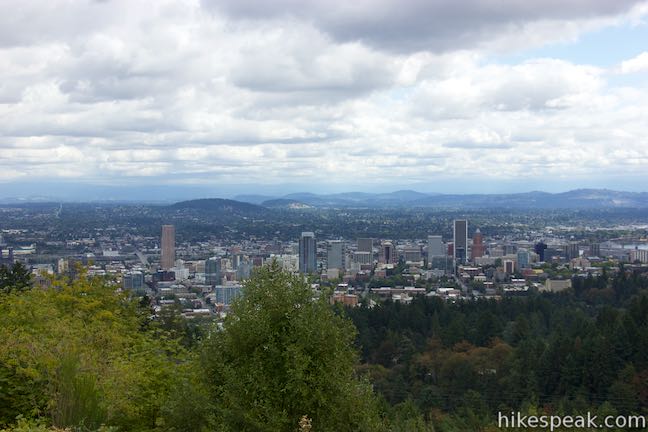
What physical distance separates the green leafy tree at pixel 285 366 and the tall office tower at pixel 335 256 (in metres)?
53.6

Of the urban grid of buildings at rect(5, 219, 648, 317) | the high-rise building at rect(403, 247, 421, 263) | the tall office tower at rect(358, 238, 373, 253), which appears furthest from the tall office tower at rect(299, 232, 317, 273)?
the high-rise building at rect(403, 247, 421, 263)

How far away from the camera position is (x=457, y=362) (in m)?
23.8

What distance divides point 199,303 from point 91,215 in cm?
5396

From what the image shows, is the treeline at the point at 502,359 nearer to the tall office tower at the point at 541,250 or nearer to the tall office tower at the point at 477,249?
the tall office tower at the point at 541,250

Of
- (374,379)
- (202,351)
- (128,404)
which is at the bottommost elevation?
(374,379)

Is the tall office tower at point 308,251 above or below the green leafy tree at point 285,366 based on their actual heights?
below

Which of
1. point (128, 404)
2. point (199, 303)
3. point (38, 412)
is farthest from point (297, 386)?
point (199, 303)

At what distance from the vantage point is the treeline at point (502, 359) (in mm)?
19250

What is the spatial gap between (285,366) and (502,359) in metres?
18.8

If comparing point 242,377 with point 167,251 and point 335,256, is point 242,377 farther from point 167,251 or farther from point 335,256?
point 335,256

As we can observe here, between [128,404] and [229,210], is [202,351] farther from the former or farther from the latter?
[229,210]

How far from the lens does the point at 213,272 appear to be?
1996 inches

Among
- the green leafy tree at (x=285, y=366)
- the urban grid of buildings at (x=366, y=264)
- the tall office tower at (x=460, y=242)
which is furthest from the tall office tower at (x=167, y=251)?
the green leafy tree at (x=285, y=366)

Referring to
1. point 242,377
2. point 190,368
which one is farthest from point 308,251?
point 242,377
